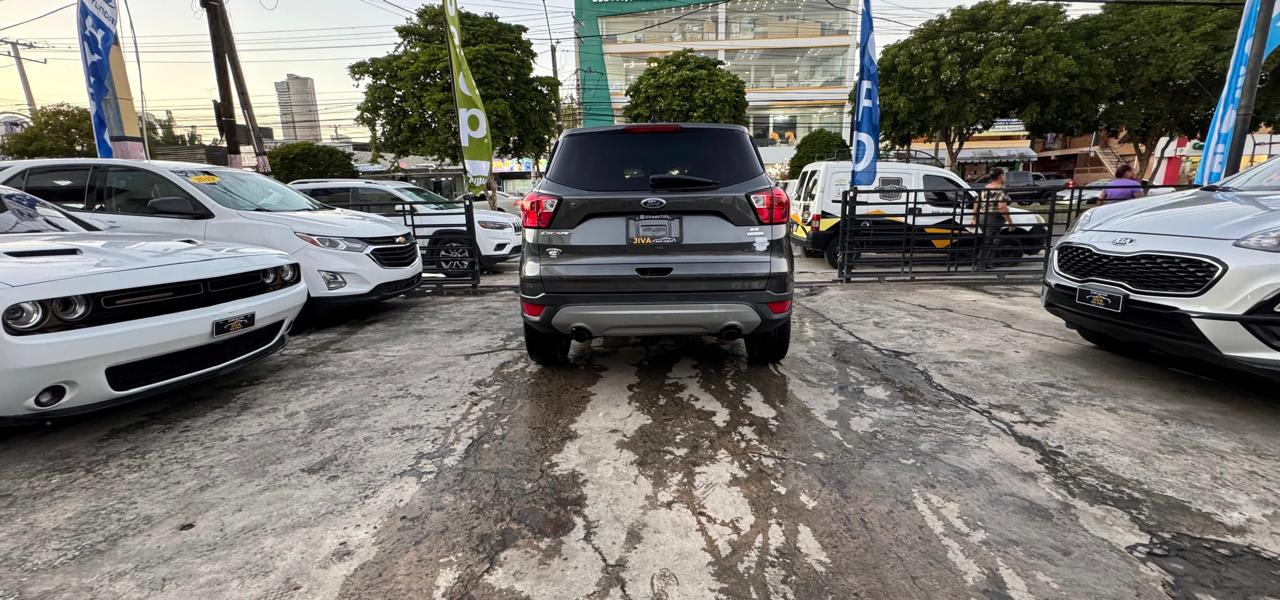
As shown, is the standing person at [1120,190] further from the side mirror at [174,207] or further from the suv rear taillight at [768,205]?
the side mirror at [174,207]

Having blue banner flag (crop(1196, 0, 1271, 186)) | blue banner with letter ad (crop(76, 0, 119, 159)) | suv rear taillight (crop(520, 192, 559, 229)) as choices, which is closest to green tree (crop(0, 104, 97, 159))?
blue banner with letter ad (crop(76, 0, 119, 159))

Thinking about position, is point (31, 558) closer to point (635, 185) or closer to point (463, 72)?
point (635, 185)

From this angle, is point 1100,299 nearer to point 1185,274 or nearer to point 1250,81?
point 1185,274

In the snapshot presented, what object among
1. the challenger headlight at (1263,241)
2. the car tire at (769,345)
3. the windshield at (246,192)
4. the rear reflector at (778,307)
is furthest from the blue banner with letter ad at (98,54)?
the challenger headlight at (1263,241)

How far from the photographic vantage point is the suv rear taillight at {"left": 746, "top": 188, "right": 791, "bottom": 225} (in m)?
3.12

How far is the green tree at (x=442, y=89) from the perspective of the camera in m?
19.3

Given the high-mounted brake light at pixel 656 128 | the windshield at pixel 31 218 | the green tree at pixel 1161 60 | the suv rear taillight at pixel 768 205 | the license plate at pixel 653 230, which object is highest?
the green tree at pixel 1161 60

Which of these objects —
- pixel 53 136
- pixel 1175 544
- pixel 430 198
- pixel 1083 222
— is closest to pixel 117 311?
pixel 1175 544

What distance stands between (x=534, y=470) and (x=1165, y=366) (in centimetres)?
444

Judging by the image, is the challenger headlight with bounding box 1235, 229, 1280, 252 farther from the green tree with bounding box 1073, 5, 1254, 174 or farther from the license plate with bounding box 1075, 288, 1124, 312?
the green tree with bounding box 1073, 5, 1254, 174

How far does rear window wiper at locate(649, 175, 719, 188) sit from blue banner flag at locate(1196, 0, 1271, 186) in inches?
362

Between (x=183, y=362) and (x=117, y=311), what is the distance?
1.31ft

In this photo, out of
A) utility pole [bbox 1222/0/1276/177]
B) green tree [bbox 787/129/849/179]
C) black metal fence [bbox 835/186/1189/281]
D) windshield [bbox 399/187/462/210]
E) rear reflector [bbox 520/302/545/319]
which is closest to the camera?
rear reflector [bbox 520/302/545/319]

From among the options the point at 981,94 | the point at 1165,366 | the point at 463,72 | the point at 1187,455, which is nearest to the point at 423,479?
the point at 1187,455
